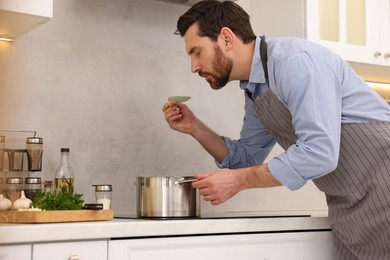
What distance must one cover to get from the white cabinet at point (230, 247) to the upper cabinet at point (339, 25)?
91cm

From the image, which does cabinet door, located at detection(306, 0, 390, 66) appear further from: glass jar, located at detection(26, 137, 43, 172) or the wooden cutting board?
the wooden cutting board

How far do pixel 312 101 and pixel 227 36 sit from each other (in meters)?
0.40

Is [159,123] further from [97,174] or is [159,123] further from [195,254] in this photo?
[195,254]

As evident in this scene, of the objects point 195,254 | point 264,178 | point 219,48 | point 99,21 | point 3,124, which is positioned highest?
point 99,21

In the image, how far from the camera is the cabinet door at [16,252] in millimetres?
1475

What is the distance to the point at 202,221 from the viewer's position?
1.74 metres

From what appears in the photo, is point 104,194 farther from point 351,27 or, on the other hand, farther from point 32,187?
point 351,27

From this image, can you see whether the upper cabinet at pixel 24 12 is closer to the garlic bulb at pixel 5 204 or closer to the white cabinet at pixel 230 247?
the garlic bulb at pixel 5 204

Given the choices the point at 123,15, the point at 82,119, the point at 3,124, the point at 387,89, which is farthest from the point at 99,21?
the point at 387,89

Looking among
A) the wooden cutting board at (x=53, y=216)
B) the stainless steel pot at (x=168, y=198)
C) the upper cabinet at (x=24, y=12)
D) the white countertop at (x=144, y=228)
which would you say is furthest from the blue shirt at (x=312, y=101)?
the upper cabinet at (x=24, y=12)

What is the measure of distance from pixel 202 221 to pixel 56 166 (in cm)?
73

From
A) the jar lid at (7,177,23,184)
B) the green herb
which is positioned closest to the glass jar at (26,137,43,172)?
the jar lid at (7,177,23,184)

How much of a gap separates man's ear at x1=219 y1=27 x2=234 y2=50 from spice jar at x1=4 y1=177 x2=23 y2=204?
0.76 meters

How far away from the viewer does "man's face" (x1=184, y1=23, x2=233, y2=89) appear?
1996 millimetres
